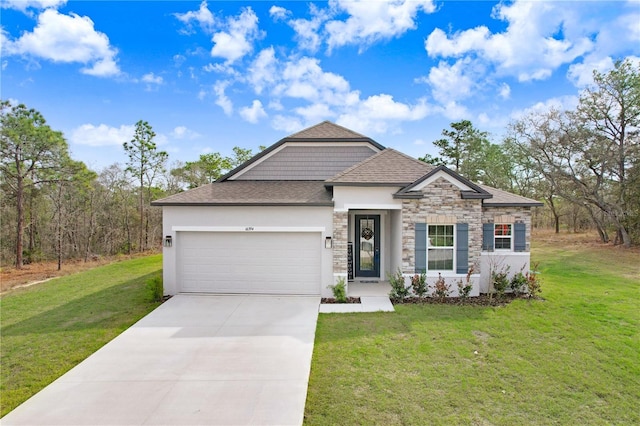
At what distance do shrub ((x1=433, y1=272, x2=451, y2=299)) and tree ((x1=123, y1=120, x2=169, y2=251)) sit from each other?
20.5 meters

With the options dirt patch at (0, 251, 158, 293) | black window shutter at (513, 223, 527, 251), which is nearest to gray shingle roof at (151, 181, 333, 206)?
black window shutter at (513, 223, 527, 251)

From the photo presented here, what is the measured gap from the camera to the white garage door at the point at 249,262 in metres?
10.2

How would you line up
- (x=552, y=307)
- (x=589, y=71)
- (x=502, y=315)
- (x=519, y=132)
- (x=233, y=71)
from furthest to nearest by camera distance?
(x=519, y=132) < (x=589, y=71) < (x=233, y=71) < (x=552, y=307) < (x=502, y=315)

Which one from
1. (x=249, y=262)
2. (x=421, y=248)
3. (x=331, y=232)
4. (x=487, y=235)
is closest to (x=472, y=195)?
(x=487, y=235)

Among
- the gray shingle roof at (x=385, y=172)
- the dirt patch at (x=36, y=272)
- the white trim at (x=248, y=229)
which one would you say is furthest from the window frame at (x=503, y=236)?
the dirt patch at (x=36, y=272)

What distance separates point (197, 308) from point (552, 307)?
1003 cm

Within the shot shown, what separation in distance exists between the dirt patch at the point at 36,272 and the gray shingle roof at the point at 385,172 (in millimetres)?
13293

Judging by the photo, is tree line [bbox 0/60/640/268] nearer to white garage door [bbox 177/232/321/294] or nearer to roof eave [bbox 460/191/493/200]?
white garage door [bbox 177/232/321/294]

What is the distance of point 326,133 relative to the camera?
13.5 m

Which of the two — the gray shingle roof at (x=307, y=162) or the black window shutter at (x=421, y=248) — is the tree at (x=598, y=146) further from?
the black window shutter at (x=421, y=248)

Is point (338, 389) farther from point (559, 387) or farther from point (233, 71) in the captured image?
point (233, 71)

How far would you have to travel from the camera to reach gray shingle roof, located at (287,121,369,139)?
43.2 ft

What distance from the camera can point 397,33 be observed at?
13.6 meters

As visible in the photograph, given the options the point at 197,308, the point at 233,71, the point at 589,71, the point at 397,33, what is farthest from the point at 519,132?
the point at 197,308
